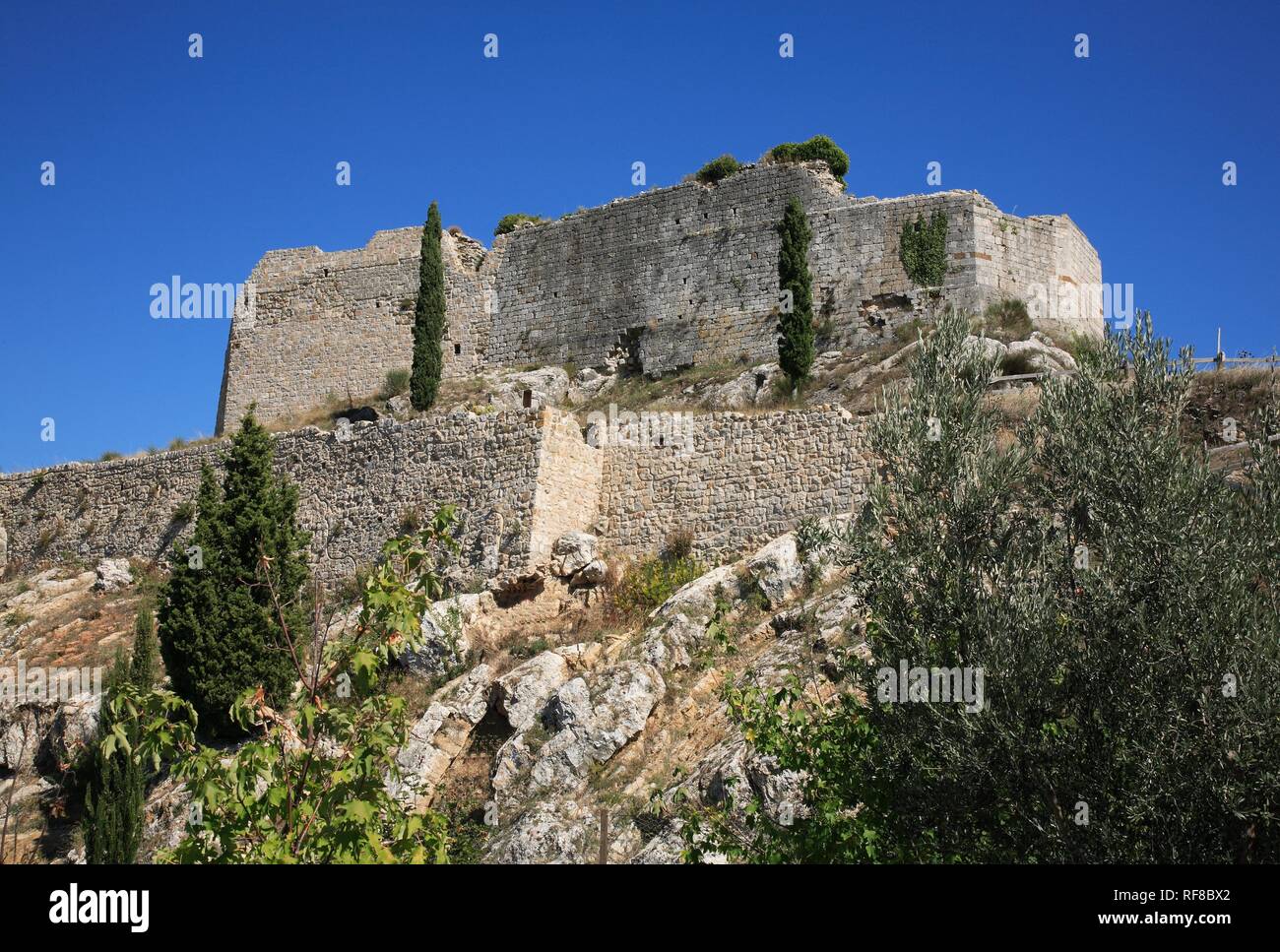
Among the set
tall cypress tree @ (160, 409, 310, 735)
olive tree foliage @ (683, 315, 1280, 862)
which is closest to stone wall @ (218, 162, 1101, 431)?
tall cypress tree @ (160, 409, 310, 735)

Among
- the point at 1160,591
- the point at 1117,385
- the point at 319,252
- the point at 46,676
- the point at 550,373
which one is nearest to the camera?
the point at 1160,591

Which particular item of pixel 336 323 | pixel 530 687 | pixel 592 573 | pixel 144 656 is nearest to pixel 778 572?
pixel 592 573

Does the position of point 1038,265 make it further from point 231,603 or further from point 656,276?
point 231,603

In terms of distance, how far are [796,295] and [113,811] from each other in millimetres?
18672

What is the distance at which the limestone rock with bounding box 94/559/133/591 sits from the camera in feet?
81.4

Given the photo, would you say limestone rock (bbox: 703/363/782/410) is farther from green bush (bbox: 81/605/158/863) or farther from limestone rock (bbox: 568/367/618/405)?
green bush (bbox: 81/605/158/863)

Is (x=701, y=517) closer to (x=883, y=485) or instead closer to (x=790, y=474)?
(x=790, y=474)

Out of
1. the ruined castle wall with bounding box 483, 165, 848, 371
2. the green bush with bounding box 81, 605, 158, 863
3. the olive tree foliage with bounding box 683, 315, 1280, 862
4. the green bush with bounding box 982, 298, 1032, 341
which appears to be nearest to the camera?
the olive tree foliage with bounding box 683, 315, 1280, 862

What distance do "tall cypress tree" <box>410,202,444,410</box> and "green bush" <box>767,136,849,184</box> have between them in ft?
31.3

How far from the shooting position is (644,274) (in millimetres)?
34219

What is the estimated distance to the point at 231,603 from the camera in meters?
18.8

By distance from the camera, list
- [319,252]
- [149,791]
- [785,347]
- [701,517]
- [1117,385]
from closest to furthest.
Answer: [1117,385] < [149,791] < [701,517] < [785,347] < [319,252]
